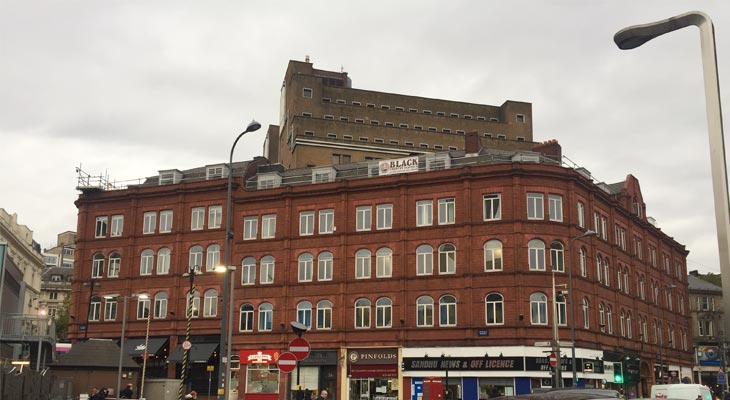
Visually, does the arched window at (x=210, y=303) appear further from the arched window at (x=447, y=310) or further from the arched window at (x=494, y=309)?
the arched window at (x=494, y=309)

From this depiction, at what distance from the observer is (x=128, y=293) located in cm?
5969

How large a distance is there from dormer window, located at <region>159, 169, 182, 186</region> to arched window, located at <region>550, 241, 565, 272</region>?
30.2m

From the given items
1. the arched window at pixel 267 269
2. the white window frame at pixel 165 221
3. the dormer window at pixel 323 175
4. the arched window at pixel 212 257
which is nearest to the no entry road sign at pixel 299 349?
the arched window at pixel 267 269

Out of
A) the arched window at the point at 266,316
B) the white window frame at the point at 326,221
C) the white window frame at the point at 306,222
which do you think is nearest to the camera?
the white window frame at the point at 326,221

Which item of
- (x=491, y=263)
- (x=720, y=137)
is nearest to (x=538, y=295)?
(x=491, y=263)

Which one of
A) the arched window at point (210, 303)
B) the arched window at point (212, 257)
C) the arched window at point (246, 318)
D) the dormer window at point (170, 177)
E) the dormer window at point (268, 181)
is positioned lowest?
the arched window at point (246, 318)

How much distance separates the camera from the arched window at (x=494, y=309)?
49125 millimetres

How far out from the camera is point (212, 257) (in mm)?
58125

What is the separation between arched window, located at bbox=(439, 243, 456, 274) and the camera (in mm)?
51125

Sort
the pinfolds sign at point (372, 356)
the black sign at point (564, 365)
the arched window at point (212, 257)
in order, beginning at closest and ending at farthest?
the black sign at point (564, 365)
the pinfolds sign at point (372, 356)
the arched window at point (212, 257)

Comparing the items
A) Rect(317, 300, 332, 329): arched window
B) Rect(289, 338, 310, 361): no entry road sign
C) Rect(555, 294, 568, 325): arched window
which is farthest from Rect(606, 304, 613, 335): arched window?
Rect(289, 338, 310, 361): no entry road sign

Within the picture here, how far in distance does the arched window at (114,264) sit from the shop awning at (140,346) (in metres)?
5.69

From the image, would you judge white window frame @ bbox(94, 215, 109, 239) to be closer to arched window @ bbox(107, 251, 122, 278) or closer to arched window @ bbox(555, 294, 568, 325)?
arched window @ bbox(107, 251, 122, 278)

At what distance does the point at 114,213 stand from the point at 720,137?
59.0 meters
